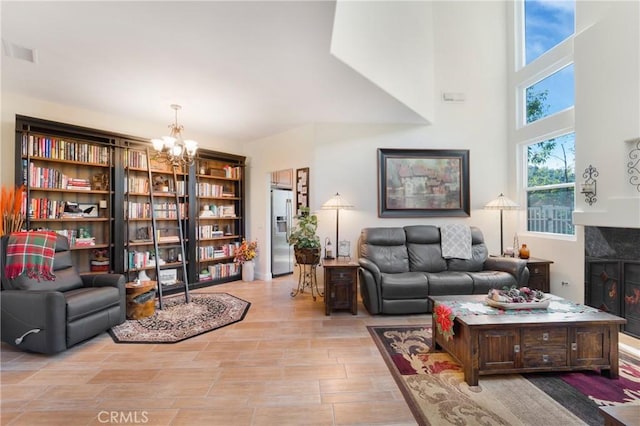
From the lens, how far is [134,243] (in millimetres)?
4379

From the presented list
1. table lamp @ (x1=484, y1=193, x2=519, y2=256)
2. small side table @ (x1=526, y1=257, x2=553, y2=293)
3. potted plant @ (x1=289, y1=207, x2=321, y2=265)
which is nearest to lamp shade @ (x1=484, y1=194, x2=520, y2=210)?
table lamp @ (x1=484, y1=193, x2=519, y2=256)

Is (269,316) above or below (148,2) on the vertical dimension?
below

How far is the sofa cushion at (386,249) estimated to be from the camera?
4.14 metres

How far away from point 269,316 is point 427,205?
299 centimetres

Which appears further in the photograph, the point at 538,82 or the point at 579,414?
the point at 538,82

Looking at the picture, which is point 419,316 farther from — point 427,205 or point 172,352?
point 172,352

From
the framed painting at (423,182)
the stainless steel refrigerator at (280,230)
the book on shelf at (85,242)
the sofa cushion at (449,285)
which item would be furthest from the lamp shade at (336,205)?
the book on shelf at (85,242)

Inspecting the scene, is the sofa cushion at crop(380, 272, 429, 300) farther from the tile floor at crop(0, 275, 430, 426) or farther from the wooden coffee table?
the wooden coffee table

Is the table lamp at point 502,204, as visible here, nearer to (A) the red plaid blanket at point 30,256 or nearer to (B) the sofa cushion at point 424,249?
(B) the sofa cushion at point 424,249

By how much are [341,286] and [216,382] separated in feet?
6.15

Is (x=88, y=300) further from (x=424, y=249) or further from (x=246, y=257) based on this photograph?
(x=424, y=249)

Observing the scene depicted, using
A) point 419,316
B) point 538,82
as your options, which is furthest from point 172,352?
point 538,82

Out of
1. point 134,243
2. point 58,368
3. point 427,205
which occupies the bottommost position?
point 58,368

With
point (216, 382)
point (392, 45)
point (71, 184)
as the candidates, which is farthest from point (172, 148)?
point (392, 45)
